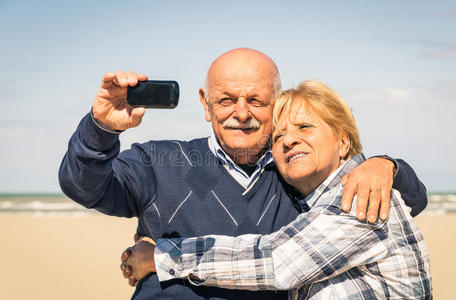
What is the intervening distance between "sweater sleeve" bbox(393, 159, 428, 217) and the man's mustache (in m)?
0.94

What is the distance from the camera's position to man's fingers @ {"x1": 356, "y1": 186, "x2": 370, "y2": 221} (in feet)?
8.37

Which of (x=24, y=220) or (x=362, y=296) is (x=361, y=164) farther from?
(x=24, y=220)

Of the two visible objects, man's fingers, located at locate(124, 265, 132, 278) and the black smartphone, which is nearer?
the black smartphone

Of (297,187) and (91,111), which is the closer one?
(91,111)

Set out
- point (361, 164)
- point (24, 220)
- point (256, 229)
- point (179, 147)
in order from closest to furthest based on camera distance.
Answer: point (361, 164)
point (256, 229)
point (179, 147)
point (24, 220)

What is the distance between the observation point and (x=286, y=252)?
2641mm

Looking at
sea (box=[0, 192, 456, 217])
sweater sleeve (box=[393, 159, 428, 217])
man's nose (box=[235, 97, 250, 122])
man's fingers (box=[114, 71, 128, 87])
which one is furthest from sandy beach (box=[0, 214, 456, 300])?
man's fingers (box=[114, 71, 128, 87])

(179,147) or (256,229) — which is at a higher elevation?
(179,147)

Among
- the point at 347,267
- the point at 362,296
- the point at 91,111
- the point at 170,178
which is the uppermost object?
the point at 91,111

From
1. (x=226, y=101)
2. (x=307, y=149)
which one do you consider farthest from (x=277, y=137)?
(x=226, y=101)

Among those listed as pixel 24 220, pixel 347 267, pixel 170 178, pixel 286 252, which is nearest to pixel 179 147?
pixel 170 178

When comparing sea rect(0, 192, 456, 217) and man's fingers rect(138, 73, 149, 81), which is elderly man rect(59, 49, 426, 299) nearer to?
man's fingers rect(138, 73, 149, 81)

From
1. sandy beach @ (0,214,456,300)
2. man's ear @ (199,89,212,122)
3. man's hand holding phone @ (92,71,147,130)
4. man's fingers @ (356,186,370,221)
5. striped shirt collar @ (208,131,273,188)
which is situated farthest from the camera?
sandy beach @ (0,214,456,300)

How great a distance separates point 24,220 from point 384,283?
18.7 m
